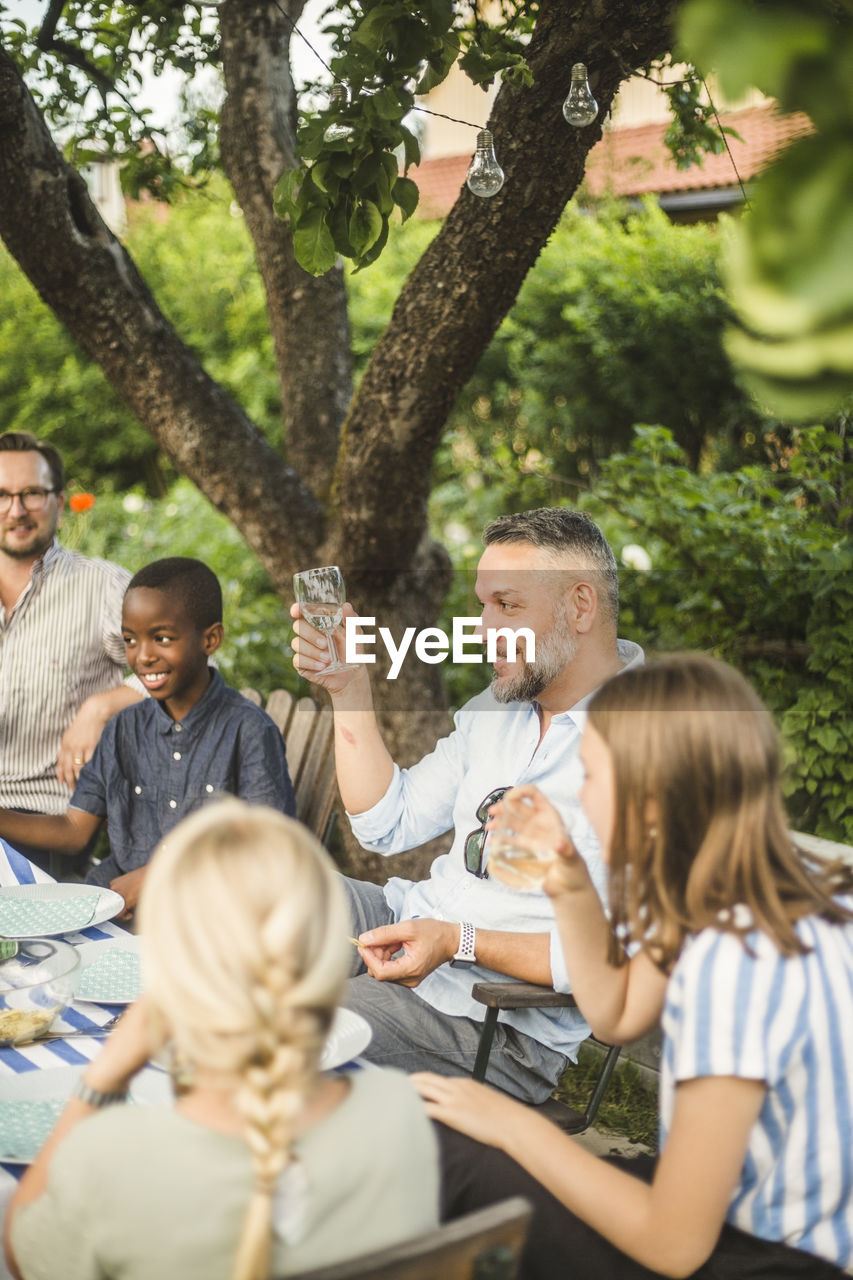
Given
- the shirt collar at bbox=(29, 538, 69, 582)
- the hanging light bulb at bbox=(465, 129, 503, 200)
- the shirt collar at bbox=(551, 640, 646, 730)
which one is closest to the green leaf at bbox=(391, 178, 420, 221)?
the hanging light bulb at bbox=(465, 129, 503, 200)

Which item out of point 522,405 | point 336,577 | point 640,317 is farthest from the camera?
point 522,405

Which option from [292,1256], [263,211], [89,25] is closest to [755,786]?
[292,1256]

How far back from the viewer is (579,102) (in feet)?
8.08

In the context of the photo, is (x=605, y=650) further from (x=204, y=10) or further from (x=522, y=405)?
(x=522, y=405)

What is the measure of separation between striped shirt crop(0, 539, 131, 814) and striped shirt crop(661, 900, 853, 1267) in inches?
103

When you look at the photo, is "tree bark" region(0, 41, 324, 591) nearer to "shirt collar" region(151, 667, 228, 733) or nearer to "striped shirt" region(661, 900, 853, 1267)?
"shirt collar" region(151, 667, 228, 733)

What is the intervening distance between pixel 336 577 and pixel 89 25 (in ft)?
7.99

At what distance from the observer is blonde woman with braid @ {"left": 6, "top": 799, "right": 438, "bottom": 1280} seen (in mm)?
1057

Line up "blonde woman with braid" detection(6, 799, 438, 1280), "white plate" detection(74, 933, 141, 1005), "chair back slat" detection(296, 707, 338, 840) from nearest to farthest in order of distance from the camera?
1. "blonde woman with braid" detection(6, 799, 438, 1280)
2. "white plate" detection(74, 933, 141, 1005)
3. "chair back slat" detection(296, 707, 338, 840)

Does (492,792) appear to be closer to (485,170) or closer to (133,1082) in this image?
(133,1082)

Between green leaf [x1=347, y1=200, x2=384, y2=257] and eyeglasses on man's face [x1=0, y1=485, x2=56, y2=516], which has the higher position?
green leaf [x1=347, y1=200, x2=384, y2=257]

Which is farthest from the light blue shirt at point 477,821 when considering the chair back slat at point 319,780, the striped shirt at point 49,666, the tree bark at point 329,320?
the striped shirt at point 49,666

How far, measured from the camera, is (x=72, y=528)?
8.33 m

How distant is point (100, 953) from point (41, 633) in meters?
1.74
